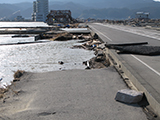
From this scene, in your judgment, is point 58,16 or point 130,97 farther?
point 58,16

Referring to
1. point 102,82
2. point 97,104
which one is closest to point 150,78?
point 102,82

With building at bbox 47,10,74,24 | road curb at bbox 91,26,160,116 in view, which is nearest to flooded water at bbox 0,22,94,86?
road curb at bbox 91,26,160,116

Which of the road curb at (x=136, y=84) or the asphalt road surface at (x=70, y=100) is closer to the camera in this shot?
the road curb at (x=136, y=84)

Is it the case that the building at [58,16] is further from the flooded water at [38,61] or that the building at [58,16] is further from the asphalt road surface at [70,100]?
the asphalt road surface at [70,100]

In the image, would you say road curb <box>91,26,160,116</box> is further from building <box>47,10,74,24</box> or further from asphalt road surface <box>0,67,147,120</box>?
building <box>47,10,74,24</box>

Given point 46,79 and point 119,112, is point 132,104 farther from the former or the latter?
point 46,79

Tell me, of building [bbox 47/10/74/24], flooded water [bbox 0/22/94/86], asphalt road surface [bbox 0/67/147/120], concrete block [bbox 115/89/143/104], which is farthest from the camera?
building [bbox 47/10/74/24]

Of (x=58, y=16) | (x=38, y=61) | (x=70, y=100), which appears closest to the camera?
(x=70, y=100)

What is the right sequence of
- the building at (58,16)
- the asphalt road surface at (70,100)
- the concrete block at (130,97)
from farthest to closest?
the building at (58,16) < the concrete block at (130,97) < the asphalt road surface at (70,100)

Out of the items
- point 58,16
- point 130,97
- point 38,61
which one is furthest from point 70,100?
point 58,16

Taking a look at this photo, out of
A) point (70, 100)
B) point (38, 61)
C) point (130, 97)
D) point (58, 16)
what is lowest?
point (38, 61)

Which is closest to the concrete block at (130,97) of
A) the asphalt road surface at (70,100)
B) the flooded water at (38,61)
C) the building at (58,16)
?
the asphalt road surface at (70,100)

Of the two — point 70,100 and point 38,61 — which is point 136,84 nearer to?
point 70,100

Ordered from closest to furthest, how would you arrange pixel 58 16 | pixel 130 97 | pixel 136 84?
pixel 130 97, pixel 136 84, pixel 58 16
